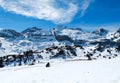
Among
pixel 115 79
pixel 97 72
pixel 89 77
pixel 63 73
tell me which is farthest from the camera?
pixel 63 73

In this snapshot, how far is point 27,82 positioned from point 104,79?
6356 millimetres

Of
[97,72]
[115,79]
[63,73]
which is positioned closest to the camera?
[115,79]

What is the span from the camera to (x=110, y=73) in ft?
67.8

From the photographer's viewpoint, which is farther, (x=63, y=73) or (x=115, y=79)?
(x=63, y=73)

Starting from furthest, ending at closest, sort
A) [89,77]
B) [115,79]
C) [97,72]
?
1. [97,72]
2. [89,77]
3. [115,79]

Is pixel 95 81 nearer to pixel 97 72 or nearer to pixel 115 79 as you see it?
pixel 115 79

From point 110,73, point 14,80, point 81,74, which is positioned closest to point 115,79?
point 110,73

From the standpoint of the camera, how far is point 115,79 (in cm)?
1852

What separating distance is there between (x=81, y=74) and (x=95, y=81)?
2.96 metres

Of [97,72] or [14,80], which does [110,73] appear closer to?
[97,72]

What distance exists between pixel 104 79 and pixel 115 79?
0.83 m

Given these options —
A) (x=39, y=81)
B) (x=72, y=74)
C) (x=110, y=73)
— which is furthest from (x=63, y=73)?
(x=110, y=73)

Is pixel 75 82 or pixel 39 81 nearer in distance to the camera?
pixel 75 82

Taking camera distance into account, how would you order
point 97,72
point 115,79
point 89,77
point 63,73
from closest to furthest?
1. point 115,79
2. point 89,77
3. point 97,72
4. point 63,73
